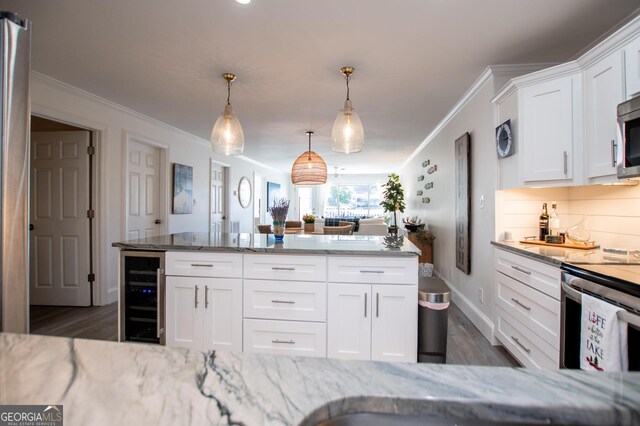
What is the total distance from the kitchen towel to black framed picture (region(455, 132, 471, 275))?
5.96 ft

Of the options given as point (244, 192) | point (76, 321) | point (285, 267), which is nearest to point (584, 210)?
point (285, 267)

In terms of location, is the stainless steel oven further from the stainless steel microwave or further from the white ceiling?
the white ceiling

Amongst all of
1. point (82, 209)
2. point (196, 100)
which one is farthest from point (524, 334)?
point (82, 209)

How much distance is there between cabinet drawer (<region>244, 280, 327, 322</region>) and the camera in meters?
2.06

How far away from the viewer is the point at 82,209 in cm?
358

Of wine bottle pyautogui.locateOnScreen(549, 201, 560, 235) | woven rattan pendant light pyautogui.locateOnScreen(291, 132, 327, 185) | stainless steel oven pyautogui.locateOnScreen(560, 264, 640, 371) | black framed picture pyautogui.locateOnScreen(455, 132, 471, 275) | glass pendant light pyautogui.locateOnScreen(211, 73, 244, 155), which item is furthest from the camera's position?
woven rattan pendant light pyautogui.locateOnScreen(291, 132, 327, 185)

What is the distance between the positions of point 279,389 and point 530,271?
213 centimetres

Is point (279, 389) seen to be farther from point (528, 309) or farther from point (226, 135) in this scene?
point (226, 135)

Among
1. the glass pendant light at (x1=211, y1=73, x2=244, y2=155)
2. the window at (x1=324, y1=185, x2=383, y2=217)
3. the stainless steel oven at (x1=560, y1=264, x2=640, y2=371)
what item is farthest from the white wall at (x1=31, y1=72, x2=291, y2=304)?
the window at (x1=324, y1=185, x2=383, y2=217)

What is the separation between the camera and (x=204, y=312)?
7.10ft

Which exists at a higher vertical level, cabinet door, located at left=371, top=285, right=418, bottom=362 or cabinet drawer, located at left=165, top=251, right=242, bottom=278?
cabinet drawer, located at left=165, top=251, right=242, bottom=278

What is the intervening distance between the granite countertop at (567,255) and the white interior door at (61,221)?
443 cm

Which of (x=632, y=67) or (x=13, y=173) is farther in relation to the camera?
(x=632, y=67)

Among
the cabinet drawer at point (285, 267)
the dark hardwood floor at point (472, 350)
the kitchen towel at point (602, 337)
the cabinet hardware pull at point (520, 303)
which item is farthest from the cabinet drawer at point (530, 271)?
the cabinet drawer at point (285, 267)
